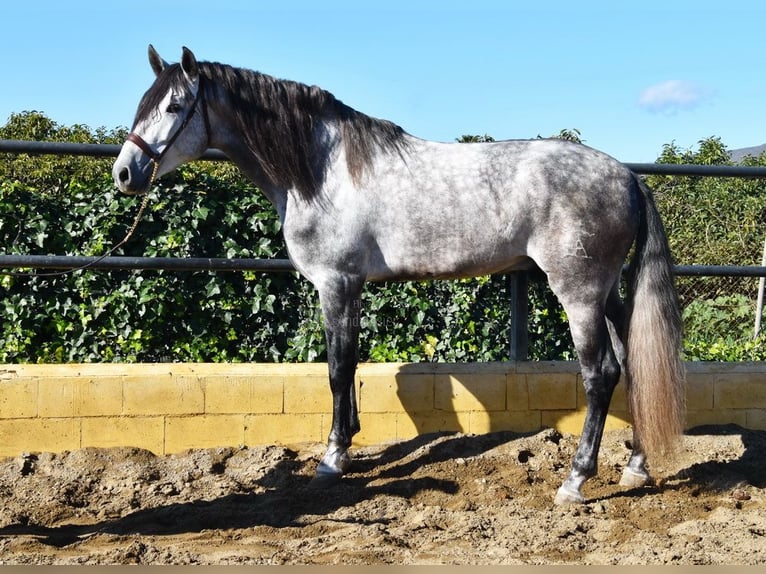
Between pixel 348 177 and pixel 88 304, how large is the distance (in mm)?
1917

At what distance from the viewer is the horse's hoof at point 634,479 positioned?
→ 445 cm

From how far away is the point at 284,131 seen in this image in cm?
450

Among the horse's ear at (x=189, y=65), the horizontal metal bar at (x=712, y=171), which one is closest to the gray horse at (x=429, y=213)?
the horse's ear at (x=189, y=65)

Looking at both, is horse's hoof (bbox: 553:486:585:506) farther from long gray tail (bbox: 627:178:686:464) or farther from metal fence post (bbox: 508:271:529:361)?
metal fence post (bbox: 508:271:529:361)

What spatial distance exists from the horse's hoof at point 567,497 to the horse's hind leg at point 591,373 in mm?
22

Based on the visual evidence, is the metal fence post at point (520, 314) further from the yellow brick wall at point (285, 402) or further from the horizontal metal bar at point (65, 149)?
the horizontal metal bar at point (65, 149)

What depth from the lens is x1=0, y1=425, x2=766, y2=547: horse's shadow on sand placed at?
148 inches

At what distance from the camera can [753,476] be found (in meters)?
4.57

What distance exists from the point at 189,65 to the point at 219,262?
109 cm

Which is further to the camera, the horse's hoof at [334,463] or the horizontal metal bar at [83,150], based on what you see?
the horizontal metal bar at [83,150]

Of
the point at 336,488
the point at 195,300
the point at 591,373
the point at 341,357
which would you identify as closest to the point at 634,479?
the point at 591,373

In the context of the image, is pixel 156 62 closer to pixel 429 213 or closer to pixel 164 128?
pixel 164 128

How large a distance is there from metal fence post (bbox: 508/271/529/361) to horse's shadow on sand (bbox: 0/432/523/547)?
0.52m

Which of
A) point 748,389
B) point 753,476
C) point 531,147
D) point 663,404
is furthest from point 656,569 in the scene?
point 748,389
